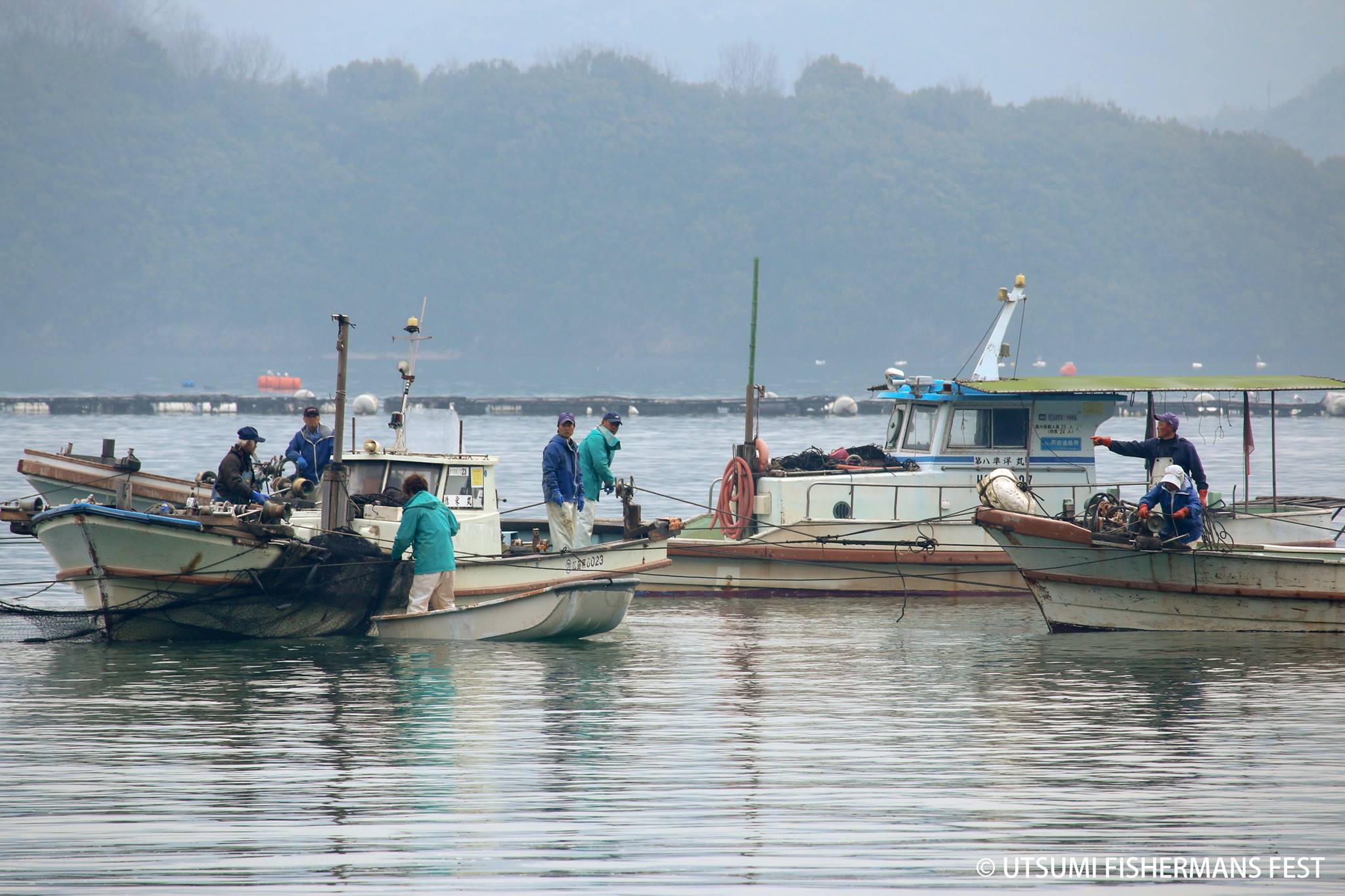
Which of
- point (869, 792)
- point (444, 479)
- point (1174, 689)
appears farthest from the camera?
point (444, 479)

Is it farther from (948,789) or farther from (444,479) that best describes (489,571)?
(948,789)

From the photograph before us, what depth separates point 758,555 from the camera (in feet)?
71.5

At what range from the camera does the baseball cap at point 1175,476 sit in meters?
17.1

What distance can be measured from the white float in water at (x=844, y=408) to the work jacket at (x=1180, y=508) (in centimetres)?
7079

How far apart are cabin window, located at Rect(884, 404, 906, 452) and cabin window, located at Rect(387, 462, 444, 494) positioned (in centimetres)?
757

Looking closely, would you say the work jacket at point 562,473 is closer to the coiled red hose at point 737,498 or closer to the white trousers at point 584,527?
the white trousers at point 584,527

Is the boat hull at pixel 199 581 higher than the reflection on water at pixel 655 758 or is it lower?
higher

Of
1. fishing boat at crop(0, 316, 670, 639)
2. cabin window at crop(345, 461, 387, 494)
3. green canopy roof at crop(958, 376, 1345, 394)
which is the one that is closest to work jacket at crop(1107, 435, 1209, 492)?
green canopy roof at crop(958, 376, 1345, 394)

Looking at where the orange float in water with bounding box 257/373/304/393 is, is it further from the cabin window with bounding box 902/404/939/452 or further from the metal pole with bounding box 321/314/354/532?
the metal pole with bounding box 321/314/354/532

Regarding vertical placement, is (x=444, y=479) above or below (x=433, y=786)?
above

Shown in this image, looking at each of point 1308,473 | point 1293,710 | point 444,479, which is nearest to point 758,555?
point 444,479

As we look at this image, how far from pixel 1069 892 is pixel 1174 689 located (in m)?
6.82

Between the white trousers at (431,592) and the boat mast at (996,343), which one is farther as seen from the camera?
the boat mast at (996,343)

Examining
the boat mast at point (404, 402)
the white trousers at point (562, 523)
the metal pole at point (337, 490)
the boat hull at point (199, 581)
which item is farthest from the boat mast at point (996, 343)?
the boat hull at point (199, 581)
